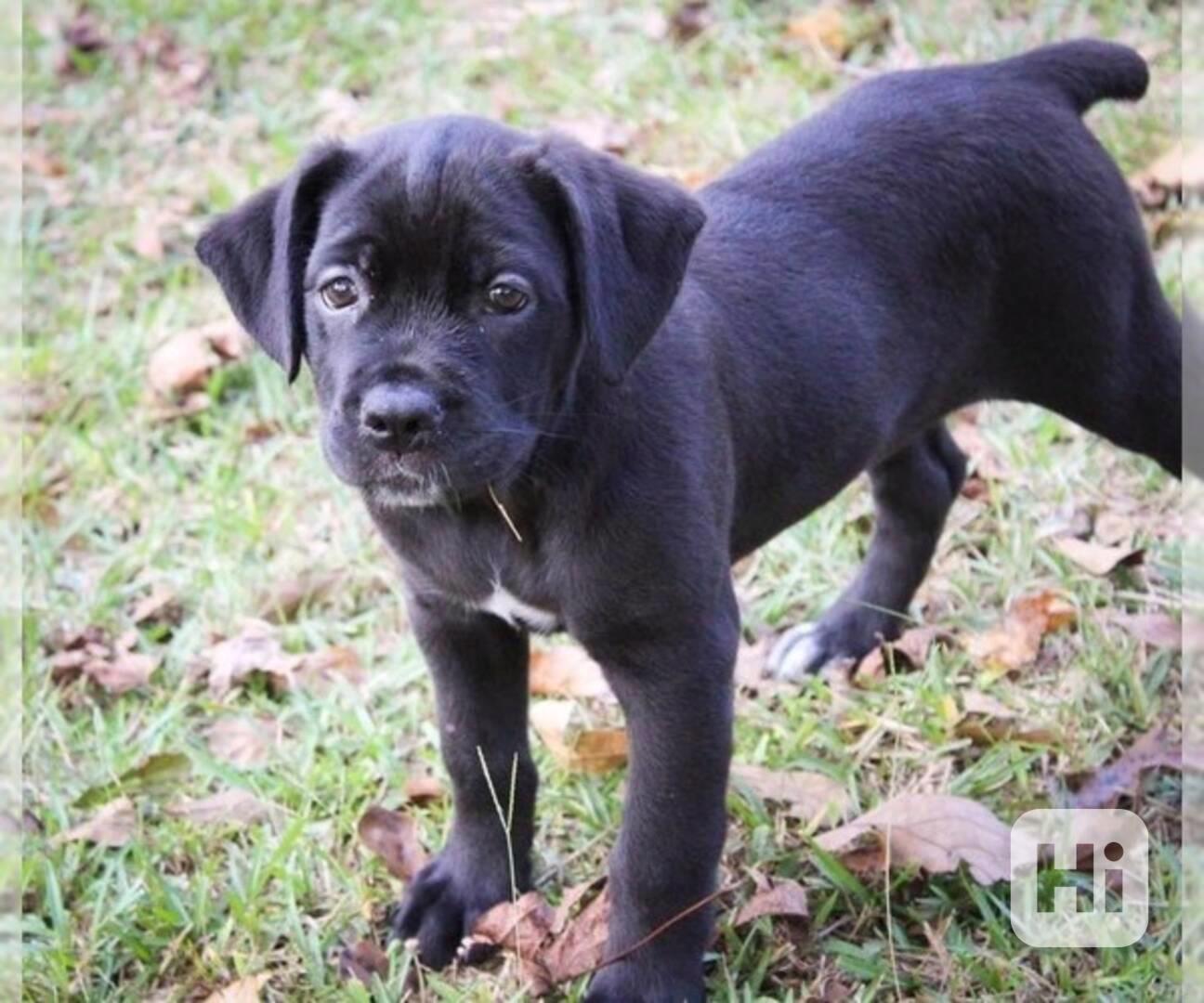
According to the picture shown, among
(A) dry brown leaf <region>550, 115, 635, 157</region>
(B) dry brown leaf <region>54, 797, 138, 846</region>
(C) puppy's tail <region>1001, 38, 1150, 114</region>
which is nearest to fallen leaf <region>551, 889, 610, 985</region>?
(B) dry brown leaf <region>54, 797, 138, 846</region>

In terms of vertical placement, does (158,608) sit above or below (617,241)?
below

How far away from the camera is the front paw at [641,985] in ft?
11.5

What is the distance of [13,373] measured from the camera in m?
6.07

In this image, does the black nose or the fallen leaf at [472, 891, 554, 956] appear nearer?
the black nose

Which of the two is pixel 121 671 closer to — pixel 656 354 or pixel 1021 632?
pixel 656 354

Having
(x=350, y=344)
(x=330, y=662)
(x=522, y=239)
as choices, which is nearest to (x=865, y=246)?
(x=522, y=239)

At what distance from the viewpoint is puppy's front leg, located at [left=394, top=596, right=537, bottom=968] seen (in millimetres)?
3646

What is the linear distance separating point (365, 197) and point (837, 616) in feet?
6.63

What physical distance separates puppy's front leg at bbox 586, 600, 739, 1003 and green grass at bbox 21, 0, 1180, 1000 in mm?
177

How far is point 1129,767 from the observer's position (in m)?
4.10

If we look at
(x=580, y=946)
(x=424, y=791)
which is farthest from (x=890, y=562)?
(x=580, y=946)

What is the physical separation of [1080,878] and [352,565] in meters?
2.24

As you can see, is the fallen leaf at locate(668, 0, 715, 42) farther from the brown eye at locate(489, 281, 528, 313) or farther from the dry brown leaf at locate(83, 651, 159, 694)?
the brown eye at locate(489, 281, 528, 313)

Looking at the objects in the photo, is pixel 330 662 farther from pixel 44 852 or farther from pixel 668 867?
pixel 668 867
